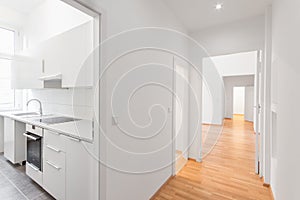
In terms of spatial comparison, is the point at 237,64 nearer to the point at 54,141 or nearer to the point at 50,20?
the point at 50,20

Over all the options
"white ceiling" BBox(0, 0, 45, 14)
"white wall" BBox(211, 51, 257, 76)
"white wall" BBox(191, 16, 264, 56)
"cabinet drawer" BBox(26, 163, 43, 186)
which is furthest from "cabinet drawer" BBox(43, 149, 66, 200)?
"white wall" BBox(211, 51, 257, 76)

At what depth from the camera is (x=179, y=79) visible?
269 centimetres

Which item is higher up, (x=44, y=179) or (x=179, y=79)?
(x=179, y=79)

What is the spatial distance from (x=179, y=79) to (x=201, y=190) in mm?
1741

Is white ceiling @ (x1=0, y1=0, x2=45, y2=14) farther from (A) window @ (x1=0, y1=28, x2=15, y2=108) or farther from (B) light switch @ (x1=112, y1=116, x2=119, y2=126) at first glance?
(B) light switch @ (x1=112, y1=116, x2=119, y2=126)

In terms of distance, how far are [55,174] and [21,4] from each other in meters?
2.99

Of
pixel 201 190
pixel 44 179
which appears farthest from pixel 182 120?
pixel 44 179

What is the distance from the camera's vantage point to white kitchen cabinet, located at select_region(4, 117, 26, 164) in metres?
2.44

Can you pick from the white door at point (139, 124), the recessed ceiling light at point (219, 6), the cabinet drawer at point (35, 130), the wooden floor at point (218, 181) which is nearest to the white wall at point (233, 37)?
the recessed ceiling light at point (219, 6)

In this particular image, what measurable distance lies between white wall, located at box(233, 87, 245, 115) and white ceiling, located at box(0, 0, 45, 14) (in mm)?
10000

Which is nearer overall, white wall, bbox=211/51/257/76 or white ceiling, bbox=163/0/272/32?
white ceiling, bbox=163/0/272/32

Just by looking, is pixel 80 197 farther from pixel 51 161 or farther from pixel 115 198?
pixel 51 161

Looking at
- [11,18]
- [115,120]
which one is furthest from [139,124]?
[11,18]

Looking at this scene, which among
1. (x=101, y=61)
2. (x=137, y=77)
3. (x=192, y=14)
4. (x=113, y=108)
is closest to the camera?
(x=101, y=61)
